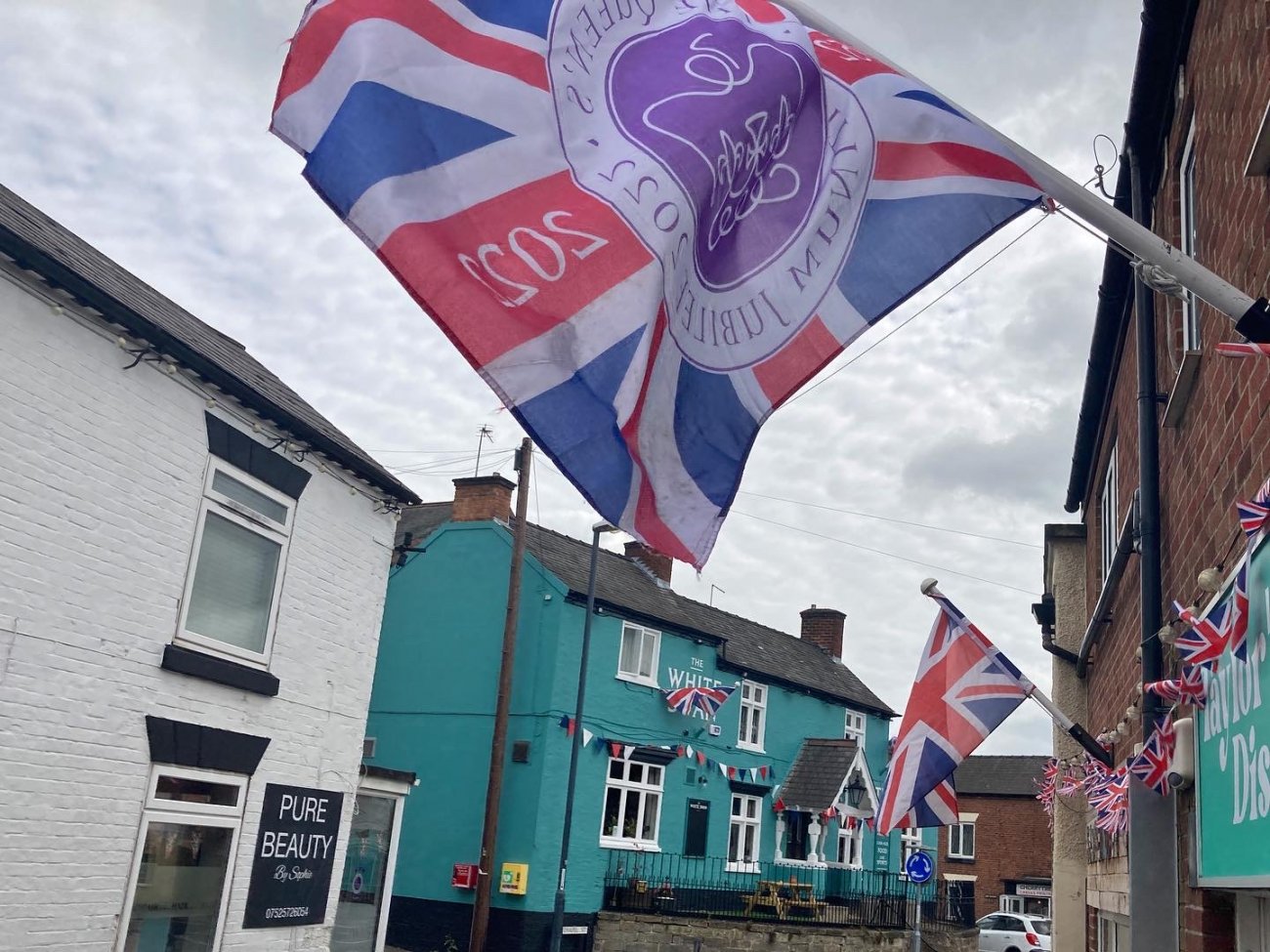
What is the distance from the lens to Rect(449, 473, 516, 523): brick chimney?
26.6 metres

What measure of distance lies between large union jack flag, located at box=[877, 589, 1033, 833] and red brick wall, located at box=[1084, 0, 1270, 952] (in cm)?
174

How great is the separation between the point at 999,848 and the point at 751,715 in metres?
21.0

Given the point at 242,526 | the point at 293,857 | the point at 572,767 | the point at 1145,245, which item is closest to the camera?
the point at 1145,245

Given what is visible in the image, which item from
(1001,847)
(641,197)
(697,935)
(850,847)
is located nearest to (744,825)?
(850,847)

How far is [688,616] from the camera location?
29422mm

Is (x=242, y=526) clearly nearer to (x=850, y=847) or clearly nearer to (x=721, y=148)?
(x=721, y=148)

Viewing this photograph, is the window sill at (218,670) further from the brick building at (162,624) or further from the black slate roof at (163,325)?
the black slate roof at (163,325)

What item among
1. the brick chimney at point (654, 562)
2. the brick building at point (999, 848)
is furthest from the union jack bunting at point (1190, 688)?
the brick building at point (999, 848)


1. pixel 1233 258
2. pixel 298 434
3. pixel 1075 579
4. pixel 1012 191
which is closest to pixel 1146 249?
pixel 1012 191

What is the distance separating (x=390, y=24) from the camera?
12.6 ft

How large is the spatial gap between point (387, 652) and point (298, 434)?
15.3 meters

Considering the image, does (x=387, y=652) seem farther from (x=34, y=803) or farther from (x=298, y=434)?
(x=34, y=803)

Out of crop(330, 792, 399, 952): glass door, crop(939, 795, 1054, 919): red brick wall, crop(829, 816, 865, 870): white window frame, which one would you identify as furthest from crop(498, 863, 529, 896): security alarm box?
crop(939, 795, 1054, 919): red brick wall

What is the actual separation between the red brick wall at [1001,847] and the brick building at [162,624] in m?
38.0
